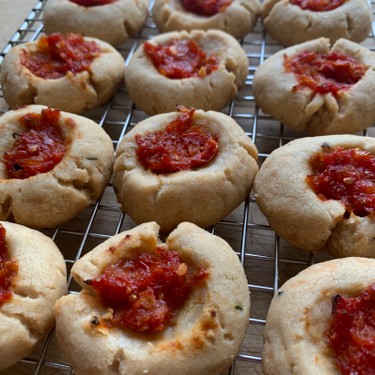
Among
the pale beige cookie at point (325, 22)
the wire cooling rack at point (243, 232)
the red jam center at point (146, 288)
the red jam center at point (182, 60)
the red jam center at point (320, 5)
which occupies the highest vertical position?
the red jam center at point (320, 5)

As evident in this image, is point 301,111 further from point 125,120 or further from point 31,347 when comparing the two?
point 31,347

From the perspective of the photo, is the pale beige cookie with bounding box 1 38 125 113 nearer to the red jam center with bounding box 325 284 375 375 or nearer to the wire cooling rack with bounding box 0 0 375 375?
the wire cooling rack with bounding box 0 0 375 375

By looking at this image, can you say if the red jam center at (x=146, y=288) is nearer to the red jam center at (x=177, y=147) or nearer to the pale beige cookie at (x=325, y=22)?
the red jam center at (x=177, y=147)

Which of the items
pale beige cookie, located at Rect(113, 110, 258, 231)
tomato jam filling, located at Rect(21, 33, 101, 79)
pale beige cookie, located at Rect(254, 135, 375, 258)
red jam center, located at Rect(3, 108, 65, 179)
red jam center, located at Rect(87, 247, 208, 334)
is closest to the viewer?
red jam center, located at Rect(87, 247, 208, 334)

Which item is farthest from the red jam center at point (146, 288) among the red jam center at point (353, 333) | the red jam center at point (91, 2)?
the red jam center at point (91, 2)

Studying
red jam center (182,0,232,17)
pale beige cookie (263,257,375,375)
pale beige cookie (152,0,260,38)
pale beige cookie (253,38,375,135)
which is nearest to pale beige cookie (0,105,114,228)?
pale beige cookie (253,38,375,135)

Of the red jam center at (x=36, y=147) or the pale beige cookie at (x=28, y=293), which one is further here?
the red jam center at (x=36, y=147)
